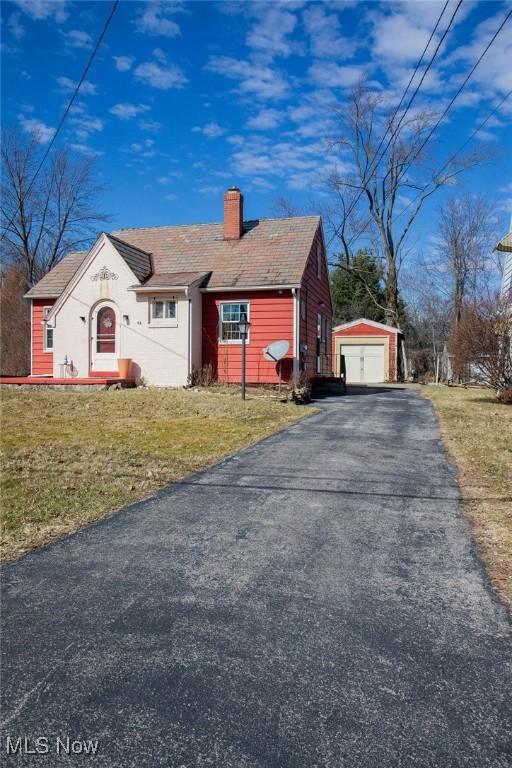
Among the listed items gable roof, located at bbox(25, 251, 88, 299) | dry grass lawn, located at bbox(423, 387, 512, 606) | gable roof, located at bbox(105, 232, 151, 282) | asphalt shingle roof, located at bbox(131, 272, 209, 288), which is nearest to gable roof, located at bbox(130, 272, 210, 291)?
asphalt shingle roof, located at bbox(131, 272, 209, 288)

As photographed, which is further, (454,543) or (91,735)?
(454,543)

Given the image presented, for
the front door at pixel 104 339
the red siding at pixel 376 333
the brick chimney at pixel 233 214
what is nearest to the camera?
the front door at pixel 104 339

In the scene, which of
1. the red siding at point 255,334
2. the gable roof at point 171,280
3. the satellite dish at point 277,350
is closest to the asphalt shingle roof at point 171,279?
the gable roof at point 171,280

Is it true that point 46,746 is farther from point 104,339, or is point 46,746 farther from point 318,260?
point 318,260

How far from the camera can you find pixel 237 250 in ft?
60.3

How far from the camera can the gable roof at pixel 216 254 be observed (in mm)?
17031

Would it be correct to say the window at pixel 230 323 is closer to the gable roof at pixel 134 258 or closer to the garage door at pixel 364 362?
the gable roof at pixel 134 258

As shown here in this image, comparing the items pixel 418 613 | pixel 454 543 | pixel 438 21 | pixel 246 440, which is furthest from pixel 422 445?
pixel 438 21

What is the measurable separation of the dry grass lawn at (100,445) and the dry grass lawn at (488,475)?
122 inches

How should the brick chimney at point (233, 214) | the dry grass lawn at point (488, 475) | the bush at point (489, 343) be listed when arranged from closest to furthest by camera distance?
the dry grass lawn at point (488, 475), the bush at point (489, 343), the brick chimney at point (233, 214)

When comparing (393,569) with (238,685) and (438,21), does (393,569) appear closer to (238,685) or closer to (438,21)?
(238,685)

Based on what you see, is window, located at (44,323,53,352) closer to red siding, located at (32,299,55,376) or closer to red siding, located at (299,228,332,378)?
red siding, located at (32,299,55,376)

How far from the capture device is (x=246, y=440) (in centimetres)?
837

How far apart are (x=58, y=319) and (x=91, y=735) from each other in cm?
1711
